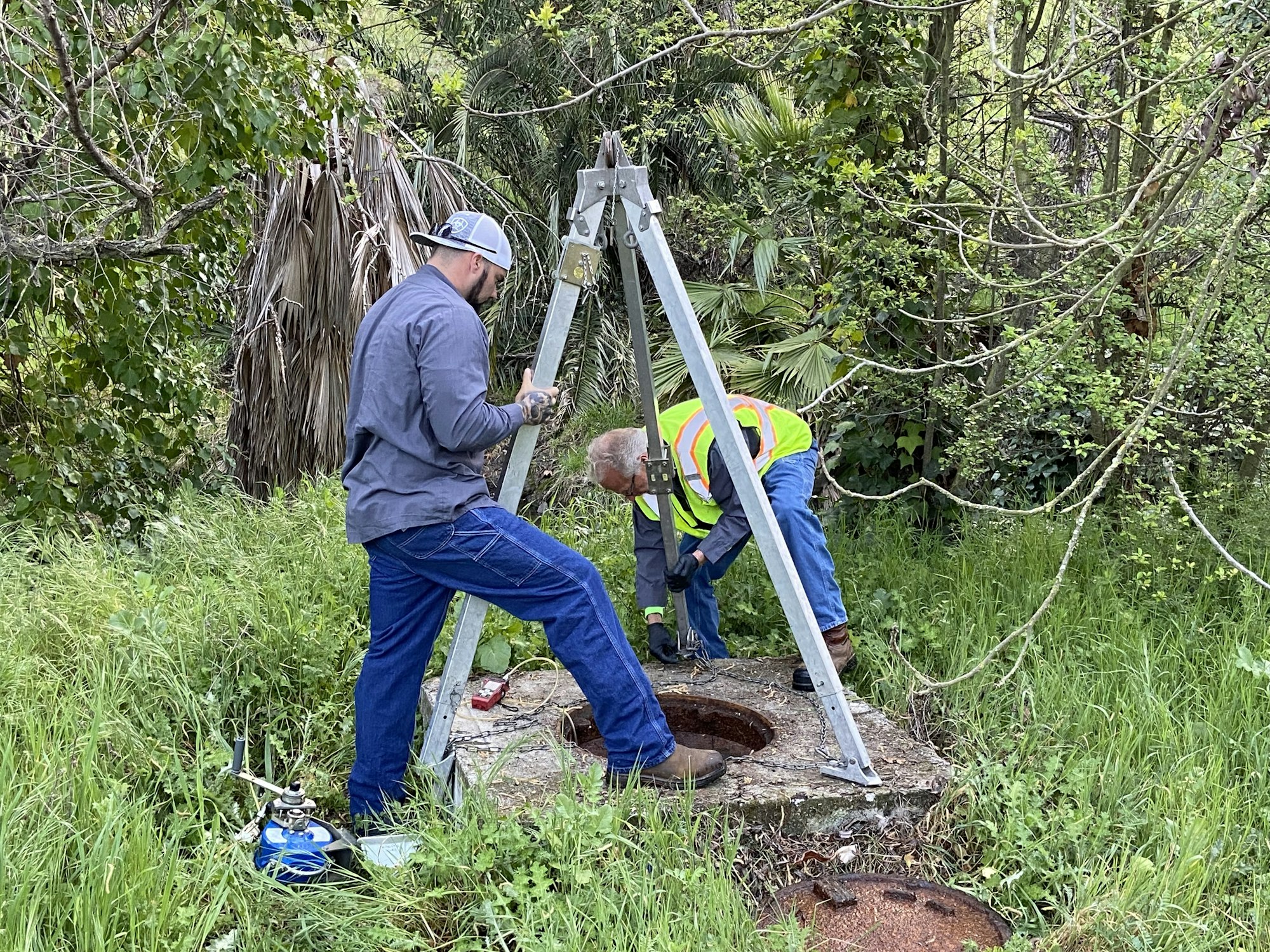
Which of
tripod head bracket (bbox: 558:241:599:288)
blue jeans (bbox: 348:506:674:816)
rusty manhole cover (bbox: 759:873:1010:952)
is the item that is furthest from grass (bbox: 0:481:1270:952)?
tripod head bracket (bbox: 558:241:599:288)

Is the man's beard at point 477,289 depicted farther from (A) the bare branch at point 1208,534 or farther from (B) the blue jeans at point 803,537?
(A) the bare branch at point 1208,534

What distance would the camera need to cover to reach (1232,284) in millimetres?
4418

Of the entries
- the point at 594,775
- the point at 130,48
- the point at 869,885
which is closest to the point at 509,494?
the point at 594,775

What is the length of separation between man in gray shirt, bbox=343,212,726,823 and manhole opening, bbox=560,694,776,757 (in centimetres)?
71

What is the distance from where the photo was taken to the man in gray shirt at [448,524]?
307 cm

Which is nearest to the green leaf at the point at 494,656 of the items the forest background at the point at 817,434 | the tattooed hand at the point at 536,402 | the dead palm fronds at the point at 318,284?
the forest background at the point at 817,434

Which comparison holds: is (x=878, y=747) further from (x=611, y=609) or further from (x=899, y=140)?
(x=899, y=140)

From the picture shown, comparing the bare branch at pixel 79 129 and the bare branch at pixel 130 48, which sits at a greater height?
the bare branch at pixel 130 48

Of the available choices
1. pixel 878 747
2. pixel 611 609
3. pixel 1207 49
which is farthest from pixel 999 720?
pixel 1207 49

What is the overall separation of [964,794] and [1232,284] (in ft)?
8.06

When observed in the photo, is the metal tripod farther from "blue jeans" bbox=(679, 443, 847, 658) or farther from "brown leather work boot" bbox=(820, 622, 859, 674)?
"brown leather work boot" bbox=(820, 622, 859, 674)

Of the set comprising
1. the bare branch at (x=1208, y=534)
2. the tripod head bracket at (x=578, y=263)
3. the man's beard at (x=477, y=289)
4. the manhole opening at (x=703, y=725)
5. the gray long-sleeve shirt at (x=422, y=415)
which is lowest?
the manhole opening at (x=703, y=725)

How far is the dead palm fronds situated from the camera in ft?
23.1

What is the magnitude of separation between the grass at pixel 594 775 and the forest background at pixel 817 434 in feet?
0.06
